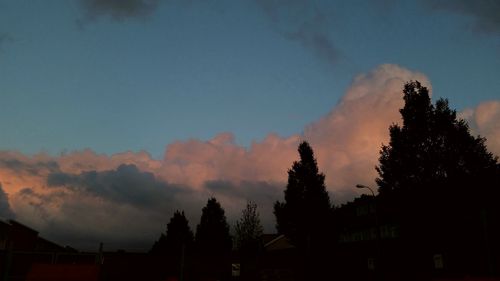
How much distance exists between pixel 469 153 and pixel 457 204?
12.2 ft

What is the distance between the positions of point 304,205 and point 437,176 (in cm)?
1375

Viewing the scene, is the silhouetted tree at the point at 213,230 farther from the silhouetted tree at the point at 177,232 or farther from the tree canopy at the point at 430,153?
the tree canopy at the point at 430,153

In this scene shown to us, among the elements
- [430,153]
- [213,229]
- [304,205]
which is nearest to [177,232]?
[213,229]

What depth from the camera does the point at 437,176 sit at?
94.7 ft

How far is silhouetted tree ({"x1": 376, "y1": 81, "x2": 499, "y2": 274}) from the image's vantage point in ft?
88.1

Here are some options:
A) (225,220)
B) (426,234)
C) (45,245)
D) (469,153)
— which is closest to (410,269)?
(426,234)

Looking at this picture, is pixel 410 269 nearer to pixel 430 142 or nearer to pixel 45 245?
pixel 430 142

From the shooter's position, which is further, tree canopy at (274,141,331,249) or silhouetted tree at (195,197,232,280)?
silhouetted tree at (195,197,232,280)

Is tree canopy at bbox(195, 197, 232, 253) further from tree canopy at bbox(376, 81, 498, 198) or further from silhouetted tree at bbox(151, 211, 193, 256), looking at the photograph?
tree canopy at bbox(376, 81, 498, 198)

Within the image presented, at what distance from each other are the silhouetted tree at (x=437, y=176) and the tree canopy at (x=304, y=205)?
922 cm

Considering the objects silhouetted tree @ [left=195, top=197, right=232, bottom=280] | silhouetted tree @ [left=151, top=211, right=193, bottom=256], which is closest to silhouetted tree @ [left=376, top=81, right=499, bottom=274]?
silhouetted tree @ [left=195, top=197, right=232, bottom=280]

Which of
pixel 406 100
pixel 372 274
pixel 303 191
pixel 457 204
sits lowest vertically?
pixel 372 274

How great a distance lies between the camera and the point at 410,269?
28844 millimetres

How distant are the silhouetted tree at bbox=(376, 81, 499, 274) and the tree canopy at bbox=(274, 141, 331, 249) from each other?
922 cm
